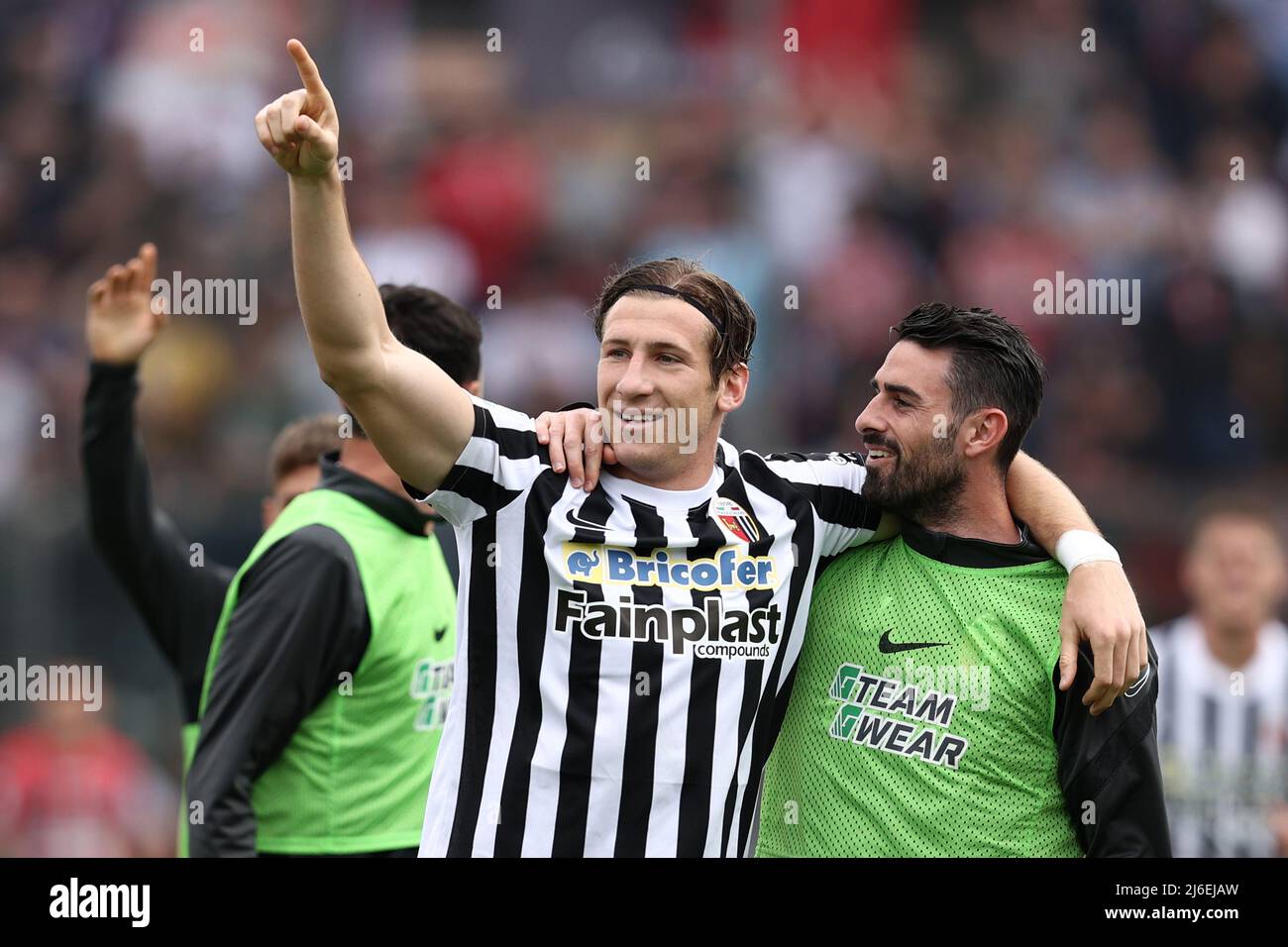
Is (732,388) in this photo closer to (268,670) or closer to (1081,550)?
(1081,550)

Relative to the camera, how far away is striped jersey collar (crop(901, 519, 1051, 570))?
3561 millimetres

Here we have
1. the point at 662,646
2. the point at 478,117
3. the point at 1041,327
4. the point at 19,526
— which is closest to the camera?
the point at 662,646

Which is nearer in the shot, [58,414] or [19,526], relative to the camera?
[19,526]

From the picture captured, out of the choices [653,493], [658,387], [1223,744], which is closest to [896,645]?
[653,493]

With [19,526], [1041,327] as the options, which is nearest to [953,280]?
[1041,327]

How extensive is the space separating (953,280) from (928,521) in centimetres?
596

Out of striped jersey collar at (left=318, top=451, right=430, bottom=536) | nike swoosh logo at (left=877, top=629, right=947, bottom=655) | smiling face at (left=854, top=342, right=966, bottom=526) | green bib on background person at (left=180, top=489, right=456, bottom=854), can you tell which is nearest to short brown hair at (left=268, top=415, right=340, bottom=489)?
striped jersey collar at (left=318, top=451, right=430, bottom=536)

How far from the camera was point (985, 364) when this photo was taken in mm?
3605

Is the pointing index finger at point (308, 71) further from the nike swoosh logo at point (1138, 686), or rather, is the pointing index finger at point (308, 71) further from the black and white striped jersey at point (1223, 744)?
the black and white striped jersey at point (1223, 744)

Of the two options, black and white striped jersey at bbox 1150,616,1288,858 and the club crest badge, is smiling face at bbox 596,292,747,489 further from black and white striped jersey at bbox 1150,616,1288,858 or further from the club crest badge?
black and white striped jersey at bbox 1150,616,1288,858

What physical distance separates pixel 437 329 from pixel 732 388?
109cm

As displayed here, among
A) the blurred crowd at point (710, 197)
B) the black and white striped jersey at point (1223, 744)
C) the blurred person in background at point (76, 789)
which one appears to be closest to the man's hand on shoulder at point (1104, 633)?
the black and white striped jersey at point (1223, 744)
